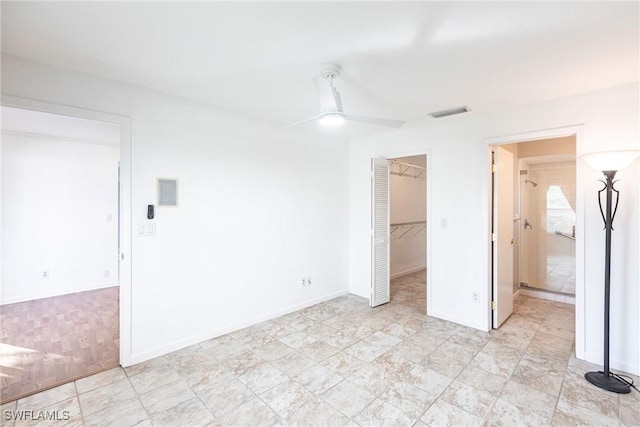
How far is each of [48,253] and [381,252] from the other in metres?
5.03

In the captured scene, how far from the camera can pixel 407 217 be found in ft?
19.7

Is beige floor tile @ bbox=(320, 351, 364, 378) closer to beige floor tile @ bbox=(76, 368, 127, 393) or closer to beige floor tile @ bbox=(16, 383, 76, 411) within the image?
beige floor tile @ bbox=(76, 368, 127, 393)

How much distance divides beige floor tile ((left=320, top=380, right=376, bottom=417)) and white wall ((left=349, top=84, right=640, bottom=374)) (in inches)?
73.9

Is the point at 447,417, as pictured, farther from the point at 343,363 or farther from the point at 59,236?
the point at 59,236

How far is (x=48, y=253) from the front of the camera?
4.43 meters

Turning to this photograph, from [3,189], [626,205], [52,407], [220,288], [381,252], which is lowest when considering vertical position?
[52,407]

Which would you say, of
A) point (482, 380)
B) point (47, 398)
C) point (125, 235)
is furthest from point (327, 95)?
point (47, 398)

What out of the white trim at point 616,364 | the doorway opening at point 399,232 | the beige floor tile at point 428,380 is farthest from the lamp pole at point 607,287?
the doorway opening at point 399,232

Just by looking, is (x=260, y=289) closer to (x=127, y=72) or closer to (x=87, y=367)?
(x=87, y=367)

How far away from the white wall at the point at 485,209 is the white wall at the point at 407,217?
1245 mm

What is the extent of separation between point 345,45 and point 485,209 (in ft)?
7.95

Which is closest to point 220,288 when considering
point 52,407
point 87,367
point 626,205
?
point 87,367

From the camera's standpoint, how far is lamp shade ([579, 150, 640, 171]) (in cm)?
213

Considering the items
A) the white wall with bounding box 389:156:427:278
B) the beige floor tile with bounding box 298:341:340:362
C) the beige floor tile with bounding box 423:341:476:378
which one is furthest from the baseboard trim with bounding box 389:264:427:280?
the beige floor tile with bounding box 298:341:340:362
